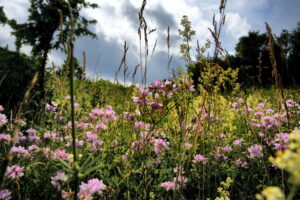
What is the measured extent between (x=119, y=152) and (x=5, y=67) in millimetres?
5670

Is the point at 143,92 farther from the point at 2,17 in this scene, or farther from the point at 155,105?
the point at 2,17

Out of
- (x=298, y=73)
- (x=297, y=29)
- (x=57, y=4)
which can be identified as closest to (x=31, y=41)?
(x=57, y=4)

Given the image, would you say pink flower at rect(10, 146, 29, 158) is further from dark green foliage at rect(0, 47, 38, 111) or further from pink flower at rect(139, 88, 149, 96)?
dark green foliage at rect(0, 47, 38, 111)

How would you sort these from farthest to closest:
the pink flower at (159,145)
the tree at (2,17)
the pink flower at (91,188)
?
the tree at (2,17)
the pink flower at (159,145)
the pink flower at (91,188)

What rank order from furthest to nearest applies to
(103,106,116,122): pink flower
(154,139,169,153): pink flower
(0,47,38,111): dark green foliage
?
(0,47,38,111): dark green foliage, (103,106,116,122): pink flower, (154,139,169,153): pink flower

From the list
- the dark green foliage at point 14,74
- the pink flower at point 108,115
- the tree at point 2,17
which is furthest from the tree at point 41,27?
the pink flower at point 108,115

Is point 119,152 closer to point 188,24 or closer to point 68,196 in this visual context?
point 68,196

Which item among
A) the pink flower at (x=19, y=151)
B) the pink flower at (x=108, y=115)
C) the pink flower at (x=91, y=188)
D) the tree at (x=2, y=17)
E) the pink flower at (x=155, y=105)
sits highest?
the tree at (x=2, y=17)

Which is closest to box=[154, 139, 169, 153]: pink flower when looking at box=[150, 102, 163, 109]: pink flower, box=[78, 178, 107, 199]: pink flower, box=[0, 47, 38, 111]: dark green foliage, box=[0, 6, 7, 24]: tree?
box=[150, 102, 163, 109]: pink flower

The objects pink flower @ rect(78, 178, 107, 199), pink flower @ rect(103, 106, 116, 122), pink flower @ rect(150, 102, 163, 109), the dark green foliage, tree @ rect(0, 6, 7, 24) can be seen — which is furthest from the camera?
tree @ rect(0, 6, 7, 24)

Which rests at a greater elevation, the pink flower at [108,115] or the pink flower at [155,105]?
the pink flower at [155,105]

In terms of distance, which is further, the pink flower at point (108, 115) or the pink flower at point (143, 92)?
the pink flower at point (108, 115)

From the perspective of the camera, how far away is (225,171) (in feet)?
8.48

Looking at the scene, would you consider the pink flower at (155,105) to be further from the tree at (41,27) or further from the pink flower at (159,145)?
the tree at (41,27)
